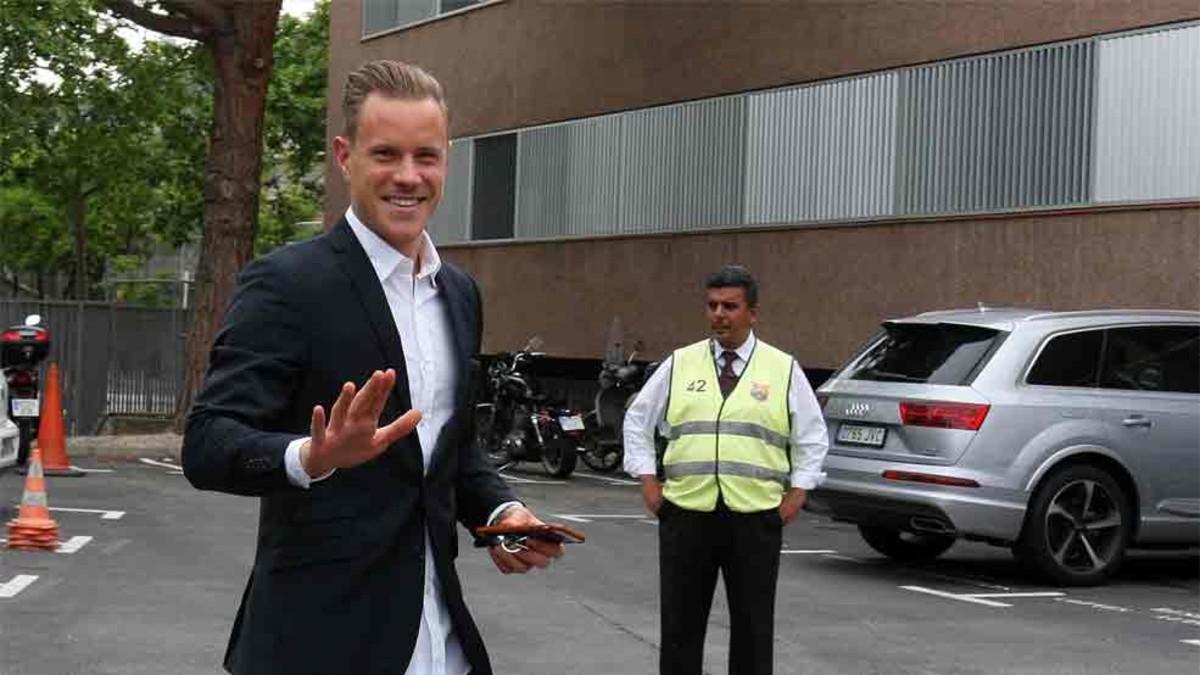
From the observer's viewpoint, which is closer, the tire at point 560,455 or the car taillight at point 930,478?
the car taillight at point 930,478

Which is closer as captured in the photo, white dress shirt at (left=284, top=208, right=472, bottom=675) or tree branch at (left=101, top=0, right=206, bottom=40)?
white dress shirt at (left=284, top=208, right=472, bottom=675)

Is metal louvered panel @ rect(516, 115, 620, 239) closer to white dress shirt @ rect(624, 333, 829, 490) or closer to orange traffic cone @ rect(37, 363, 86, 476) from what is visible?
orange traffic cone @ rect(37, 363, 86, 476)

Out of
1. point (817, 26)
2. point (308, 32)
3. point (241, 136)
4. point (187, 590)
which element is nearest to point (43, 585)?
point (187, 590)

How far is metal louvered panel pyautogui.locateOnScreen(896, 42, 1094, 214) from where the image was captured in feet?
59.2

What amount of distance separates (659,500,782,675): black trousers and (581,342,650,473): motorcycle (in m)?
14.4

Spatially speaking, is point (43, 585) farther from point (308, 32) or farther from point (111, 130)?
point (308, 32)

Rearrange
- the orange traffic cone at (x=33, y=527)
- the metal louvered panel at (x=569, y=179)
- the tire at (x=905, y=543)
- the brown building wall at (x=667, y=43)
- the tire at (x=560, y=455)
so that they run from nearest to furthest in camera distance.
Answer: the orange traffic cone at (x=33, y=527) < the tire at (x=905, y=543) < the brown building wall at (x=667, y=43) < the tire at (x=560, y=455) < the metal louvered panel at (x=569, y=179)

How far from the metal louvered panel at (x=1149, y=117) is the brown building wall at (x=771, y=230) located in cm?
19

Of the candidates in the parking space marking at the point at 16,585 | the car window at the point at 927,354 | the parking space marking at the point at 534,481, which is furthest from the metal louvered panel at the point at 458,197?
the parking space marking at the point at 16,585

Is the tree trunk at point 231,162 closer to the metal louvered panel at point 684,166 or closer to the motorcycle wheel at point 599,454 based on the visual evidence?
the metal louvered panel at point 684,166

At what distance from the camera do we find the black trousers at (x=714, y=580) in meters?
7.05

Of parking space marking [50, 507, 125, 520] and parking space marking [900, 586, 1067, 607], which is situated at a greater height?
parking space marking [50, 507, 125, 520]

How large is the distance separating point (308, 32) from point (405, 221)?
175ft

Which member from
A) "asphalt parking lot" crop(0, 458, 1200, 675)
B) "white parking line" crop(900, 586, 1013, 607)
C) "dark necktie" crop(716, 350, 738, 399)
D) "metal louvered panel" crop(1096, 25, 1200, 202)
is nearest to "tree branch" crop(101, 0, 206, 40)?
"asphalt parking lot" crop(0, 458, 1200, 675)
